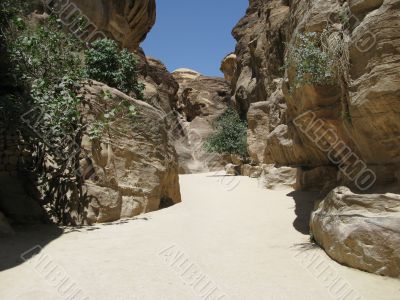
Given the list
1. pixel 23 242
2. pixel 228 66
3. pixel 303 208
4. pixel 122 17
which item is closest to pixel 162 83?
pixel 228 66

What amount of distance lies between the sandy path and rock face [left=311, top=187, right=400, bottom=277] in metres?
0.14

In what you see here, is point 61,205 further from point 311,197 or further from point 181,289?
point 311,197

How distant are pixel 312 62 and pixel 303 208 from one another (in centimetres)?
302

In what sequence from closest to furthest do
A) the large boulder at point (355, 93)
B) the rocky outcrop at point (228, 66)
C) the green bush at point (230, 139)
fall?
the large boulder at point (355, 93)
the green bush at point (230, 139)
the rocky outcrop at point (228, 66)

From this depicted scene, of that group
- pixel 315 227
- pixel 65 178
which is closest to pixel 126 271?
pixel 315 227

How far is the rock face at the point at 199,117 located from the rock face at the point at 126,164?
62.1 ft

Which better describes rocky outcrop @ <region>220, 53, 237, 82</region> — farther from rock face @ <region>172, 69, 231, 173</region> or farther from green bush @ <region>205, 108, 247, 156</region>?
green bush @ <region>205, 108, 247, 156</region>

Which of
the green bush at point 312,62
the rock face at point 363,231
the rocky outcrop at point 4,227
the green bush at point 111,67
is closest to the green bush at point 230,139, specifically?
the green bush at point 111,67

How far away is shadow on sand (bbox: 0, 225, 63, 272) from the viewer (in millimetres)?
4303

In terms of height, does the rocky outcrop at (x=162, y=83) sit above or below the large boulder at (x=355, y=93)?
above

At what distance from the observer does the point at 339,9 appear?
19.3ft

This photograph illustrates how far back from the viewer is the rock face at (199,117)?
2828 cm

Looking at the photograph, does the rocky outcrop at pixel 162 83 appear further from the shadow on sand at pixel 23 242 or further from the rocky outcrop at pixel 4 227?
the rocky outcrop at pixel 4 227

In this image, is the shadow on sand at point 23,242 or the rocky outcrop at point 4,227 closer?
the shadow on sand at point 23,242
